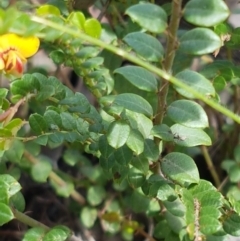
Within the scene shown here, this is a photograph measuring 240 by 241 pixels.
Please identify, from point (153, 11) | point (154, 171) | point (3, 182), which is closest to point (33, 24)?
point (153, 11)

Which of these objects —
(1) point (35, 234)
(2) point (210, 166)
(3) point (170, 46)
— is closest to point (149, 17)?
(3) point (170, 46)

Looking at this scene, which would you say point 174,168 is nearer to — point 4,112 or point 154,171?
point 154,171

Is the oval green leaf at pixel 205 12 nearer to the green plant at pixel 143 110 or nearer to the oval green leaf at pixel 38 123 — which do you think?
the green plant at pixel 143 110

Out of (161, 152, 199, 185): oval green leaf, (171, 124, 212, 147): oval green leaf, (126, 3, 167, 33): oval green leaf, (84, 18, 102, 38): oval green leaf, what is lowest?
(161, 152, 199, 185): oval green leaf

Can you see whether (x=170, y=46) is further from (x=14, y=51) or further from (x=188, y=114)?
(x=14, y=51)

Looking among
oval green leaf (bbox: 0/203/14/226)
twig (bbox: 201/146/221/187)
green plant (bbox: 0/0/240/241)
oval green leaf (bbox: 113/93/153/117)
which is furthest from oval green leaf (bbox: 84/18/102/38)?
twig (bbox: 201/146/221/187)

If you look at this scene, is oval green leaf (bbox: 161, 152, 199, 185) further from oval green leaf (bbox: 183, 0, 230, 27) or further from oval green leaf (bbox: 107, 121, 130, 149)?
oval green leaf (bbox: 183, 0, 230, 27)

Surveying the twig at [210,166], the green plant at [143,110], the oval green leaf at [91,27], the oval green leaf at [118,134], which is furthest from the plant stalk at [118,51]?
the twig at [210,166]
